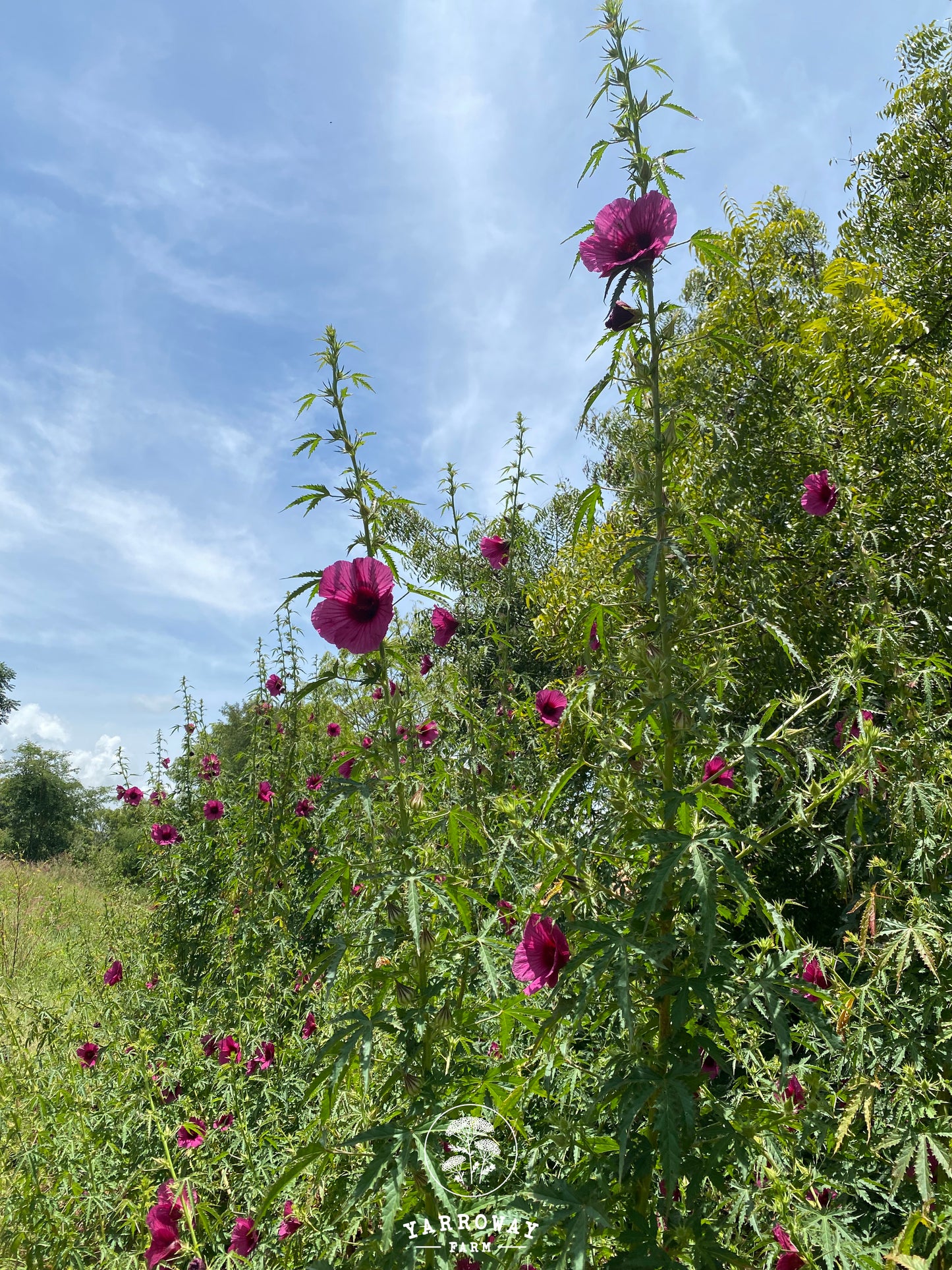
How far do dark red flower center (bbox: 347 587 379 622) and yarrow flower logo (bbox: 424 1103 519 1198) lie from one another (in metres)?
1.00

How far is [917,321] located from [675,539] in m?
4.32

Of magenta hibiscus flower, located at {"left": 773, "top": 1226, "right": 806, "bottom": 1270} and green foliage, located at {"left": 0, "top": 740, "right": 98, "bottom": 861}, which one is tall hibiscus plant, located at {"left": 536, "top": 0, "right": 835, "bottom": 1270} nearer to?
magenta hibiscus flower, located at {"left": 773, "top": 1226, "right": 806, "bottom": 1270}

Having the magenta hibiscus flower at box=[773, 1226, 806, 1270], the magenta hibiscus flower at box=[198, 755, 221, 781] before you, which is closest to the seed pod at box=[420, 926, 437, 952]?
the magenta hibiscus flower at box=[773, 1226, 806, 1270]

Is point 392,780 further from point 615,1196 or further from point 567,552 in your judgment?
point 567,552

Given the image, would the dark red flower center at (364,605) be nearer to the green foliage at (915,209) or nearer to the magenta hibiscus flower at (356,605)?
the magenta hibiscus flower at (356,605)

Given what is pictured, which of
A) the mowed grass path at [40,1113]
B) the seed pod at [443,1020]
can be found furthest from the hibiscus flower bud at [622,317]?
the mowed grass path at [40,1113]

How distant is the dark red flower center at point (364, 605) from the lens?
1505 millimetres

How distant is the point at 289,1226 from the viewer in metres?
1.84

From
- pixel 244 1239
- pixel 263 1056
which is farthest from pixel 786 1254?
pixel 263 1056

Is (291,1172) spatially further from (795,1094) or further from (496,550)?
(496,550)

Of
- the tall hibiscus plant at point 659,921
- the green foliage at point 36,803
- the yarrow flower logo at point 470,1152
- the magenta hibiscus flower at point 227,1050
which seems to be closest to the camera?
the tall hibiscus plant at point 659,921

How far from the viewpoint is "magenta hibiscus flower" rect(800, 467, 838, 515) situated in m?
2.83

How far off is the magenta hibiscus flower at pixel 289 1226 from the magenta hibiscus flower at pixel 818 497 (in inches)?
117

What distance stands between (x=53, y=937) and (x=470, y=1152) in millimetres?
6589
